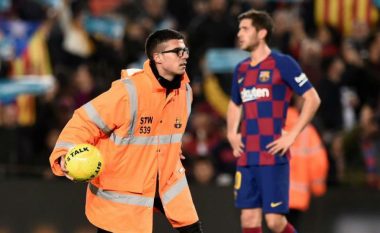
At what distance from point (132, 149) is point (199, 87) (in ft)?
19.8

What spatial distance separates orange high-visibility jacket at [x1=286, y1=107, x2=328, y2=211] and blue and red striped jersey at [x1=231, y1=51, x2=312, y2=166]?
4.38 feet

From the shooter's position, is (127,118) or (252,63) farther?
(252,63)

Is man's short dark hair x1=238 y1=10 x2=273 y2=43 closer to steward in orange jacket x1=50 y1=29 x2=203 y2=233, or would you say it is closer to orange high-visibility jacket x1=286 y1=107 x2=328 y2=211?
orange high-visibility jacket x1=286 y1=107 x2=328 y2=211

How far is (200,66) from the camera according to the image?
42.0 feet

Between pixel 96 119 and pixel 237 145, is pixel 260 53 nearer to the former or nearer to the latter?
pixel 237 145

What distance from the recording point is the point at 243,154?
8.27m

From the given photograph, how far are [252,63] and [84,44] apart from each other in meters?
6.01

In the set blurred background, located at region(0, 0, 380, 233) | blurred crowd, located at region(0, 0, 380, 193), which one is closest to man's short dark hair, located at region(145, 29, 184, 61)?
blurred background, located at region(0, 0, 380, 233)

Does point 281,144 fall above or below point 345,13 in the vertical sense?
below

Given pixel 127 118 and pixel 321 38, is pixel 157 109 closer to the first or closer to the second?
pixel 127 118

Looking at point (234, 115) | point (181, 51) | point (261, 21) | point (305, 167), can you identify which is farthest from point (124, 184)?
point (305, 167)

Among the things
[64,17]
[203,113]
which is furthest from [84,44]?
[203,113]

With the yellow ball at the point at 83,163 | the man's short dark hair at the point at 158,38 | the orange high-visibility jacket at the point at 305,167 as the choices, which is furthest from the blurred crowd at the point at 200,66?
the yellow ball at the point at 83,163

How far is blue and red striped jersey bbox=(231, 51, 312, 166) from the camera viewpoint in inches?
321
